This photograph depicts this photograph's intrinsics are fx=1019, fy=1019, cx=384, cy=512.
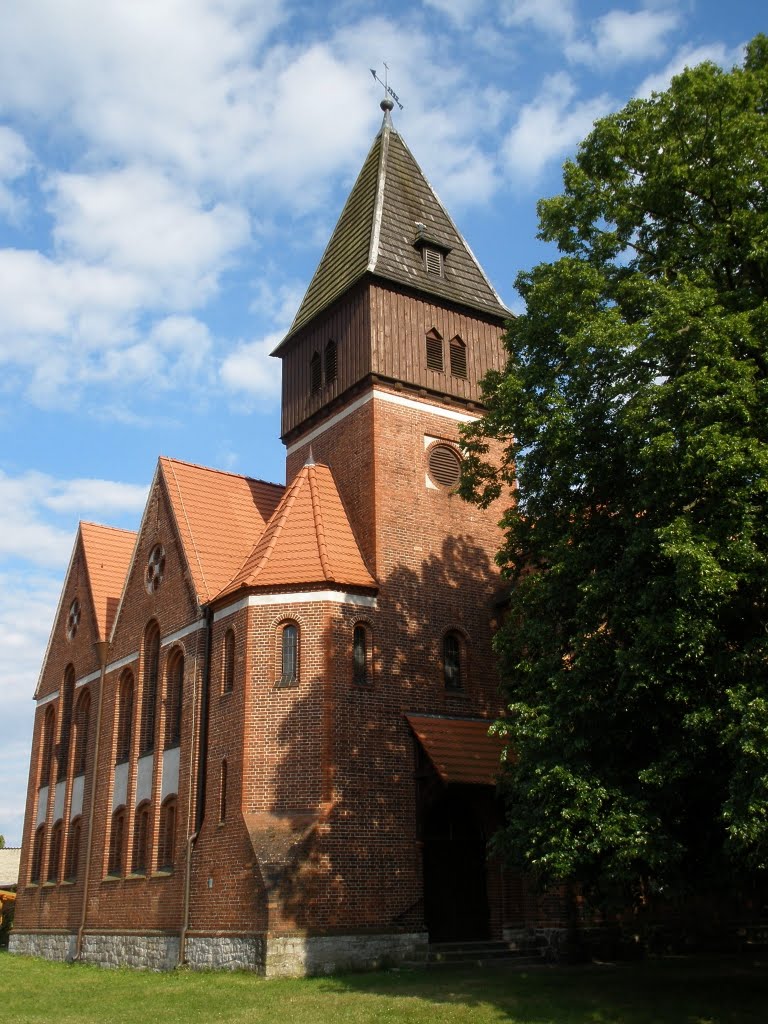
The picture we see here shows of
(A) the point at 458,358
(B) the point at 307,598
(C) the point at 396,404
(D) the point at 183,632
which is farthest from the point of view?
(A) the point at 458,358

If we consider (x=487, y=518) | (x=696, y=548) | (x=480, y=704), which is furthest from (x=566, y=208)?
(x=480, y=704)

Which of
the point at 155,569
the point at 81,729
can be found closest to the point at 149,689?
the point at 155,569

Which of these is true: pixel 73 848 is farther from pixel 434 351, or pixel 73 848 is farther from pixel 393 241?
pixel 393 241

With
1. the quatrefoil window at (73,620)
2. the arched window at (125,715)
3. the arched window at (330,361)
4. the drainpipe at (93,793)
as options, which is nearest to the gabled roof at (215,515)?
the arched window at (330,361)

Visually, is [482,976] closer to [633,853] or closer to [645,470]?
[633,853]

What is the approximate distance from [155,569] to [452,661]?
28.9 ft

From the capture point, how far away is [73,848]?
29.2 m

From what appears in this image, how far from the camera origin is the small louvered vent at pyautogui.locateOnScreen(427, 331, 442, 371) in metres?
26.4

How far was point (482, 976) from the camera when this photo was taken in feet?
59.0

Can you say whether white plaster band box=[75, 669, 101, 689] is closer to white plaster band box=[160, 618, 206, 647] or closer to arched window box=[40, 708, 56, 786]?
arched window box=[40, 708, 56, 786]

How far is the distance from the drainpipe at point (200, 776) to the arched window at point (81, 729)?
28.7ft

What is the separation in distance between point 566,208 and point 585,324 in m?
2.97

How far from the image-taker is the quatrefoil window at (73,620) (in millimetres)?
33250

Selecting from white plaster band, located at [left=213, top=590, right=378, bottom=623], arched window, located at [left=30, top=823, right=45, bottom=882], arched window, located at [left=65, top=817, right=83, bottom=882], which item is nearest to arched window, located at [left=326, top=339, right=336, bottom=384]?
white plaster band, located at [left=213, top=590, right=378, bottom=623]
